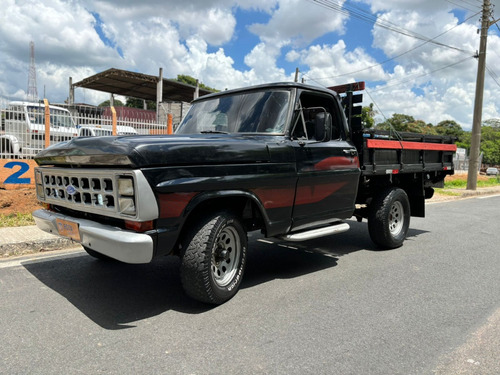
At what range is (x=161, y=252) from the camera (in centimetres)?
318

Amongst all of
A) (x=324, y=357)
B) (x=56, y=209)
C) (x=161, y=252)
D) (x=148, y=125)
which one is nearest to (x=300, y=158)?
(x=161, y=252)

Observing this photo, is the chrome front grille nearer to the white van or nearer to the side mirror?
the side mirror

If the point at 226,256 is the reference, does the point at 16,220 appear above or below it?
below

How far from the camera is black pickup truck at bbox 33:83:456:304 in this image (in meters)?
3.06

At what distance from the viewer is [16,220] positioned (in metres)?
6.79

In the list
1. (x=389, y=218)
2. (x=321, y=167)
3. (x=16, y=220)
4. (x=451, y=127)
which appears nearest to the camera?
(x=321, y=167)

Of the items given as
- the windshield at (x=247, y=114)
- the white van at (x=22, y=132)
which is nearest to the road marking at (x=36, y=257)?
the windshield at (x=247, y=114)

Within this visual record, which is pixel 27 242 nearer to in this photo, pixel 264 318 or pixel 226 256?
pixel 226 256

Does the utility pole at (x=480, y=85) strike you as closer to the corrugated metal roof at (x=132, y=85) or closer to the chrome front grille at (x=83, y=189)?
the corrugated metal roof at (x=132, y=85)

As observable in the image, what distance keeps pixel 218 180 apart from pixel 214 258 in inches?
29.2

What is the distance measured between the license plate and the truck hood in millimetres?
531

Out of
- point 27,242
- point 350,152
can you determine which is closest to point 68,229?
point 27,242

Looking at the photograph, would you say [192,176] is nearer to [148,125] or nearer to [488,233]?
[488,233]

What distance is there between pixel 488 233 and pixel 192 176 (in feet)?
21.3
